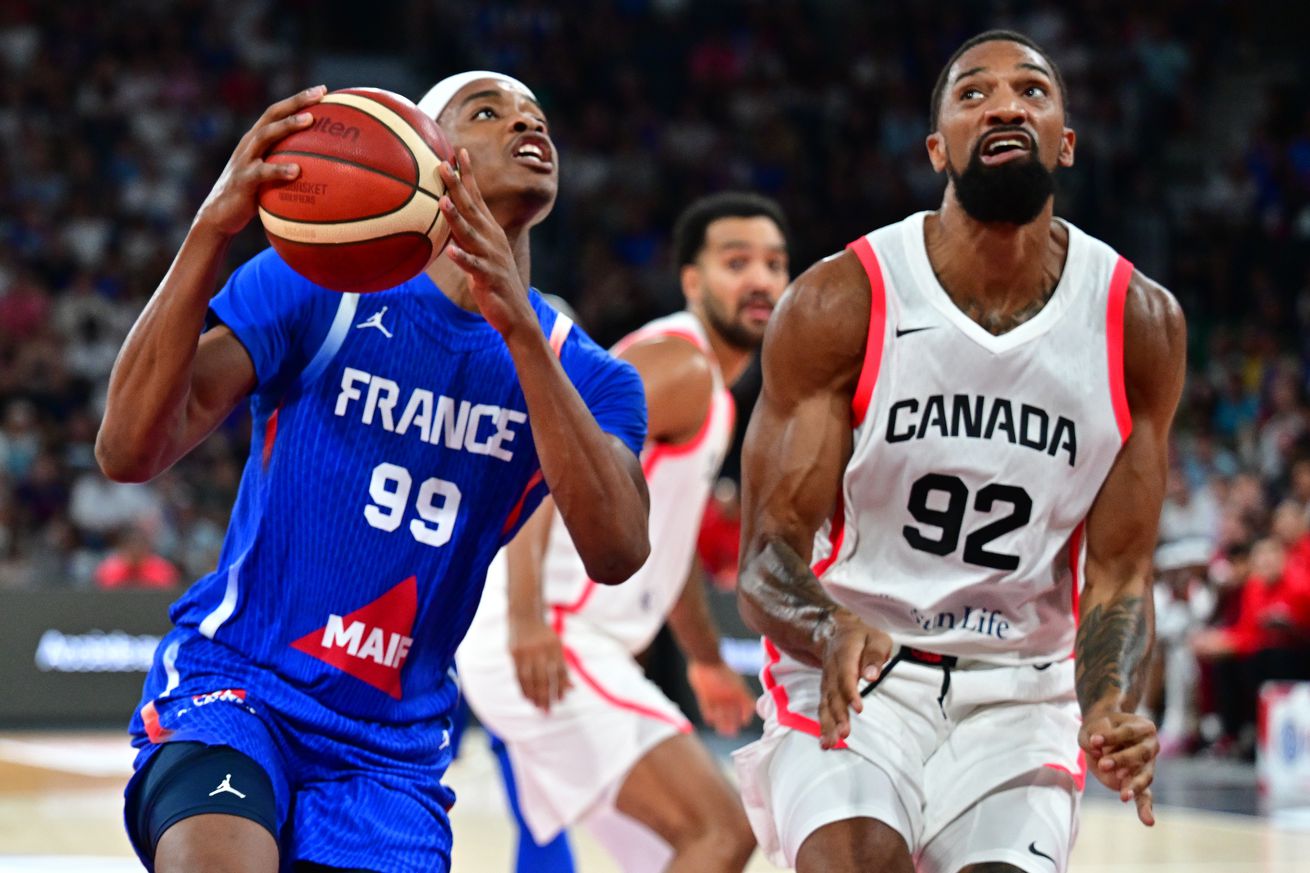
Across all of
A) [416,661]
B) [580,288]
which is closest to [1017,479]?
[416,661]

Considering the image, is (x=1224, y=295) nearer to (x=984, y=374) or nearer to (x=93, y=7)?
(x=93, y=7)

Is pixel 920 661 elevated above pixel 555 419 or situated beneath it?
situated beneath

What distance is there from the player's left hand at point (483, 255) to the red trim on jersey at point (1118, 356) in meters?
1.36

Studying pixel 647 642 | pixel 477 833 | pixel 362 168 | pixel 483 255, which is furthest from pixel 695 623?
pixel 477 833

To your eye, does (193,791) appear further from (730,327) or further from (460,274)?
(730,327)

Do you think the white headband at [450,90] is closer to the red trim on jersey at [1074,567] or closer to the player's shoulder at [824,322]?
the player's shoulder at [824,322]

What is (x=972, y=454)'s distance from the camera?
3.96m

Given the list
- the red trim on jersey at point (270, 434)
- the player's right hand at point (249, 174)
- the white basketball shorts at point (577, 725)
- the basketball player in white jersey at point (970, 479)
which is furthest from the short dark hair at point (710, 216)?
the player's right hand at point (249, 174)

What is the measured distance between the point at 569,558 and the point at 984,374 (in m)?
2.44

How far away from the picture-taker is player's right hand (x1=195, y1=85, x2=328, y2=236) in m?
3.34

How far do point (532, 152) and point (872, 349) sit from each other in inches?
34.2

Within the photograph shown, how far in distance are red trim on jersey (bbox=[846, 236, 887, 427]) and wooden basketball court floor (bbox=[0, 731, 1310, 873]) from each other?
5088 millimetres

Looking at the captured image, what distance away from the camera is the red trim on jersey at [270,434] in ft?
12.3

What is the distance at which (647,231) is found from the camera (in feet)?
70.2
